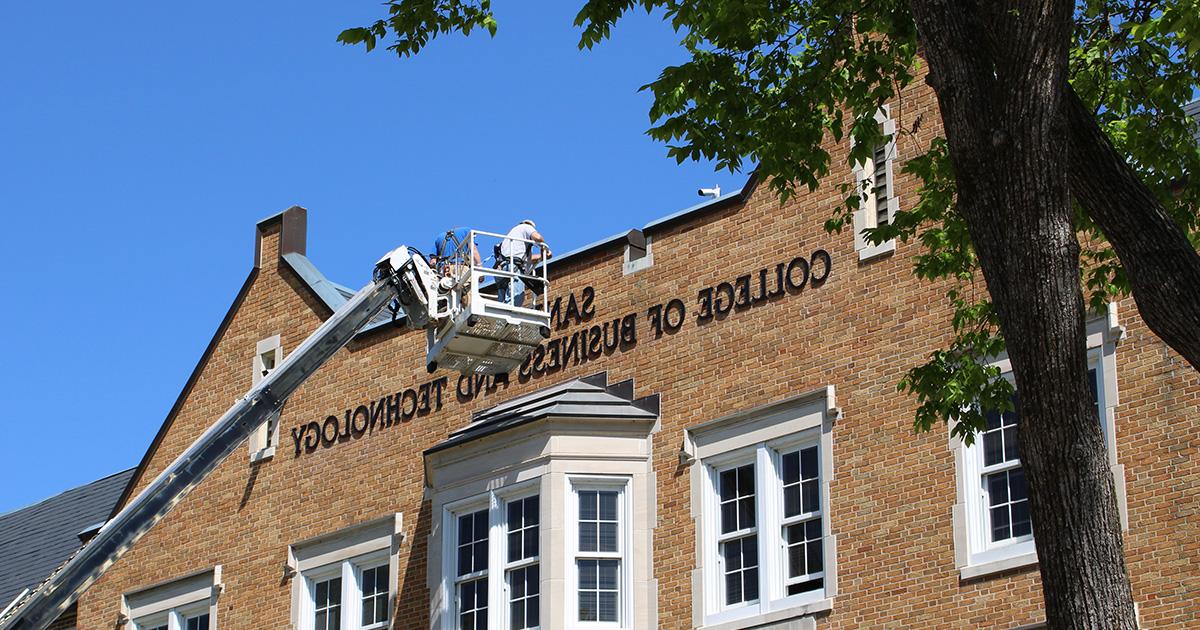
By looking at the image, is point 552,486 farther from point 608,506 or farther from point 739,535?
point 739,535

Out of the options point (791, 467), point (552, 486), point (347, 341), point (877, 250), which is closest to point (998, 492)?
point (791, 467)

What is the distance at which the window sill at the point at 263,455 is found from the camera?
2641 centimetres

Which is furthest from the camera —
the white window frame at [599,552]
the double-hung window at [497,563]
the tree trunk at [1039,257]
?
the double-hung window at [497,563]

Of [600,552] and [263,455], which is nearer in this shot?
[600,552]

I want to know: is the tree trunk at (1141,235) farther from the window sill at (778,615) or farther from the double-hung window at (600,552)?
the double-hung window at (600,552)

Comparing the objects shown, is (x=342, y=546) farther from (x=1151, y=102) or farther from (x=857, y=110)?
(x=1151, y=102)

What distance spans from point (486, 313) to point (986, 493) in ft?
21.1

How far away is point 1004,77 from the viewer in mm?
10219

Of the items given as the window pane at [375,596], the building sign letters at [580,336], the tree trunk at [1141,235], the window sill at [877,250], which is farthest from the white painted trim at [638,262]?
the tree trunk at [1141,235]

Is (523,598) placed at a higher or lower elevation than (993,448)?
lower

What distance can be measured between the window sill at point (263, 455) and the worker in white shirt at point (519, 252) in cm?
488

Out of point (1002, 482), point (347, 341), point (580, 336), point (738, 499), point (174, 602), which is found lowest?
point (1002, 482)

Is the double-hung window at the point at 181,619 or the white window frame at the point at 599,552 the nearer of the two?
the white window frame at the point at 599,552

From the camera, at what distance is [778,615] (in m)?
20.0
